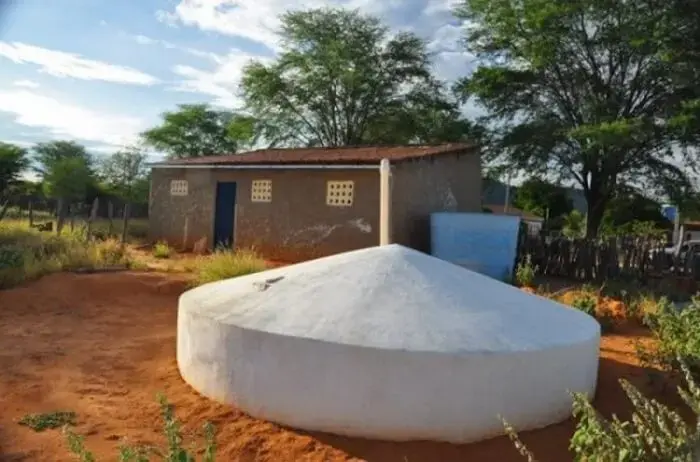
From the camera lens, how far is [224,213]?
740 inches

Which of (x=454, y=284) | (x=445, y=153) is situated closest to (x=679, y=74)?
(x=445, y=153)

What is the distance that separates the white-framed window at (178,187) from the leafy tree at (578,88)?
11.1 m

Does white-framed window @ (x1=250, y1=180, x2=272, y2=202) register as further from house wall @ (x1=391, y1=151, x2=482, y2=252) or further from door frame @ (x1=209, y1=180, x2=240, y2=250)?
house wall @ (x1=391, y1=151, x2=482, y2=252)

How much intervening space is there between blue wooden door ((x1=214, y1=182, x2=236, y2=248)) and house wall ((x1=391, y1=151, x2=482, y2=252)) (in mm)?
5047

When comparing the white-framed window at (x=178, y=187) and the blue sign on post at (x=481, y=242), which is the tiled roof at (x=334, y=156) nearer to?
the white-framed window at (x=178, y=187)

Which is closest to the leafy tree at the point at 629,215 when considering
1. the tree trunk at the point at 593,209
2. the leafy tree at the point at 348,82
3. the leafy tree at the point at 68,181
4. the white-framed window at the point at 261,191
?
the tree trunk at the point at 593,209

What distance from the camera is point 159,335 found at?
28.2ft

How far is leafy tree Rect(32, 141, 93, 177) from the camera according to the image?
135ft

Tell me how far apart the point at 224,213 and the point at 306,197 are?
299 centimetres

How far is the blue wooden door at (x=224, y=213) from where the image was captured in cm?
1867

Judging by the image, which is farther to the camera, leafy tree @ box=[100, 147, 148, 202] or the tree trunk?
leafy tree @ box=[100, 147, 148, 202]

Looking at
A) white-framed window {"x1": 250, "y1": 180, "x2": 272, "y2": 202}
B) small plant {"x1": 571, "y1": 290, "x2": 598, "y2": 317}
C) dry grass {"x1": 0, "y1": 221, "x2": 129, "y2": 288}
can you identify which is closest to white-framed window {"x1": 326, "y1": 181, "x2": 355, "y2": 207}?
white-framed window {"x1": 250, "y1": 180, "x2": 272, "y2": 202}

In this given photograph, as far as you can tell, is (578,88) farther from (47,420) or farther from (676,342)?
(47,420)

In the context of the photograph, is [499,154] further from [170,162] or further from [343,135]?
[170,162]
